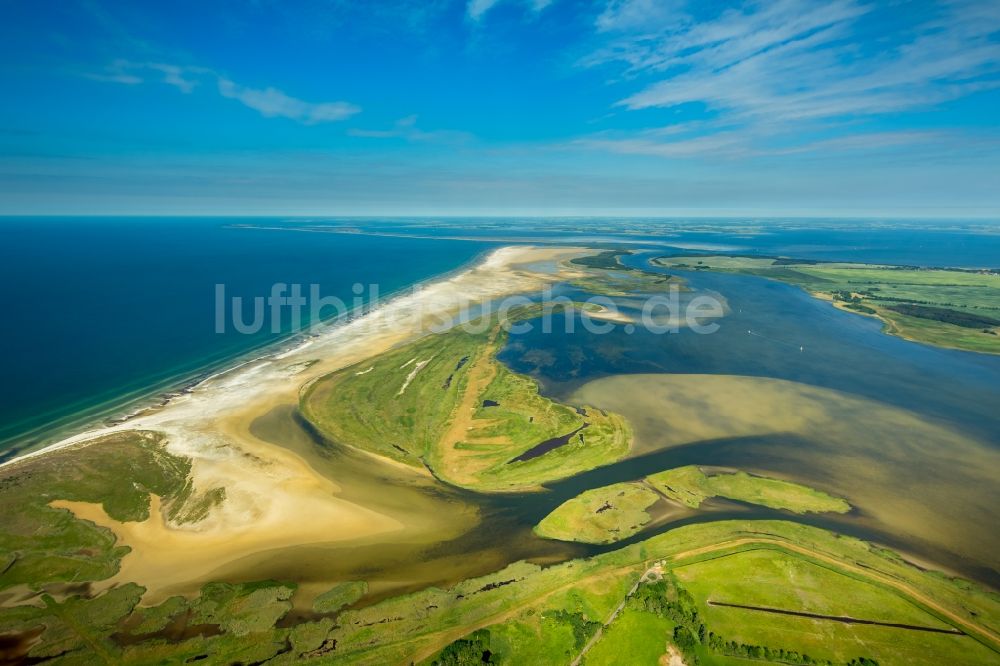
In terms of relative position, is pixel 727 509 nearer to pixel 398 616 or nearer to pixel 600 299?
pixel 398 616

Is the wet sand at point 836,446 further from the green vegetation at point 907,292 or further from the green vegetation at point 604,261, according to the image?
the green vegetation at point 604,261

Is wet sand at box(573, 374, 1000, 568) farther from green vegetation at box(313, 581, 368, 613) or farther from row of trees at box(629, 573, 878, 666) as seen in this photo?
green vegetation at box(313, 581, 368, 613)

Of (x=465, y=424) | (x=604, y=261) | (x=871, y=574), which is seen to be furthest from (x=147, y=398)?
(x=604, y=261)

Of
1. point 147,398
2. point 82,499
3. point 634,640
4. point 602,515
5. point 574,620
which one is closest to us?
point 634,640

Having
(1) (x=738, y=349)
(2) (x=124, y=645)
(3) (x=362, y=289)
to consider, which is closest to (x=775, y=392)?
(1) (x=738, y=349)

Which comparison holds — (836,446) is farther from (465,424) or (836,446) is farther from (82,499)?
(82,499)

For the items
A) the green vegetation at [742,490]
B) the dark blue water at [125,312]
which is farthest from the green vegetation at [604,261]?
the green vegetation at [742,490]
